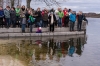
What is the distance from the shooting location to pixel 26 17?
24297 millimetres

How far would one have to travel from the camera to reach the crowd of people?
935 inches

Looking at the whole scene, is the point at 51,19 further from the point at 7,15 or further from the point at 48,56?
the point at 48,56

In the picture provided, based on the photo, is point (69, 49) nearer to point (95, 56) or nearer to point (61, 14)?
point (95, 56)

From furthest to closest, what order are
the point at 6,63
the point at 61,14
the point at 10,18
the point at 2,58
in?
the point at 61,14
the point at 10,18
the point at 2,58
the point at 6,63

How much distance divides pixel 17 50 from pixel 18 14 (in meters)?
8.76

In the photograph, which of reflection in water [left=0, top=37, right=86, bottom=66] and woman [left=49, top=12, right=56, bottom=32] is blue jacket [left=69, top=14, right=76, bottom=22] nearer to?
woman [left=49, top=12, right=56, bottom=32]

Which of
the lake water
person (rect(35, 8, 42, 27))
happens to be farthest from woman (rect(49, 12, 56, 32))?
the lake water

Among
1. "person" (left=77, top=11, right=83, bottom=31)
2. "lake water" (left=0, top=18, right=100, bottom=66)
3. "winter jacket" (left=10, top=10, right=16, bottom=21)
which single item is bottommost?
"lake water" (left=0, top=18, right=100, bottom=66)

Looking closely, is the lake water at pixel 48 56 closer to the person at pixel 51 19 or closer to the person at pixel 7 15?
the person at pixel 7 15

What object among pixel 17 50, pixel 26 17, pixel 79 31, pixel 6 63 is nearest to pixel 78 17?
pixel 79 31

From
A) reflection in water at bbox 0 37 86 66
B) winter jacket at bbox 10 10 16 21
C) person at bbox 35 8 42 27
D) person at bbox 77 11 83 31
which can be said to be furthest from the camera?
person at bbox 77 11 83 31

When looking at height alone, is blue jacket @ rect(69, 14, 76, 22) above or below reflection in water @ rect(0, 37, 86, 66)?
above

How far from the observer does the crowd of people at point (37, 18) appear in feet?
77.9

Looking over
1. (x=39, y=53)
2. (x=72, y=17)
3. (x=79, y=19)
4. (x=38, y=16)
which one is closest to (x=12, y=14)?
(x=38, y=16)
